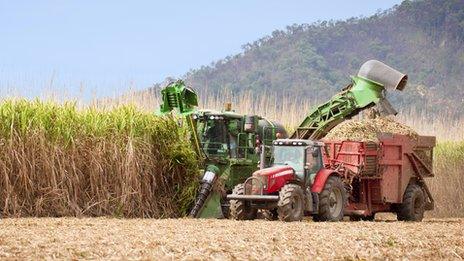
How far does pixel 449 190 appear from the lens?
26641mm

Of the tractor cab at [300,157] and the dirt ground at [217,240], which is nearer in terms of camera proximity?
the dirt ground at [217,240]

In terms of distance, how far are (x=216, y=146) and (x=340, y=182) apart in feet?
9.15

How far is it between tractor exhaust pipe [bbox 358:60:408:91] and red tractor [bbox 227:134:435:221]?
1.26m

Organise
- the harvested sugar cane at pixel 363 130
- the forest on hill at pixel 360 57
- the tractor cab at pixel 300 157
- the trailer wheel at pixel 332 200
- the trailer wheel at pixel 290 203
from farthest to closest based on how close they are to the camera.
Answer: the forest on hill at pixel 360 57, the harvested sugar cane at pixel 363 130, the tractor cab at pixel 300 157, the trailer wheel at pixel 332 200, the trailer wheel at pixel 290 203

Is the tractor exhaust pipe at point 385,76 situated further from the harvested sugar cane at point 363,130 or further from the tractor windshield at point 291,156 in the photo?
the tractor windshield at point 291,156

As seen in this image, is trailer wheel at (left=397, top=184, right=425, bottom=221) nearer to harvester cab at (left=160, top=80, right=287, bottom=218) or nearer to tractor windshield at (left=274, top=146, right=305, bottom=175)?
harvester cab at (left=160, top=80, right=287, bottom=218)

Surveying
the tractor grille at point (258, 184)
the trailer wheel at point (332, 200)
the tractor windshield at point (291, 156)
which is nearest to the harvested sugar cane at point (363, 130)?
the trailer wheel at point (332, 200)

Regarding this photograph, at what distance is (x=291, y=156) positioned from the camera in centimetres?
1820

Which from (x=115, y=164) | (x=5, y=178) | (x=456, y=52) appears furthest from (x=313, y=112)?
(x=456, y=52)

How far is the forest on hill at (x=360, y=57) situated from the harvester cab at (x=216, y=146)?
63989mm

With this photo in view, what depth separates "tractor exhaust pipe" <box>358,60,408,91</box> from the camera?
2081cm

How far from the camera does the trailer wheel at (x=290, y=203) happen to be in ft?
56.0

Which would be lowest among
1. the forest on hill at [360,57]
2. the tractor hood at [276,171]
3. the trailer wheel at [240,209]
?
the trailer wheel at [240,209]

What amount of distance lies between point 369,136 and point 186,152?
3551 mm
